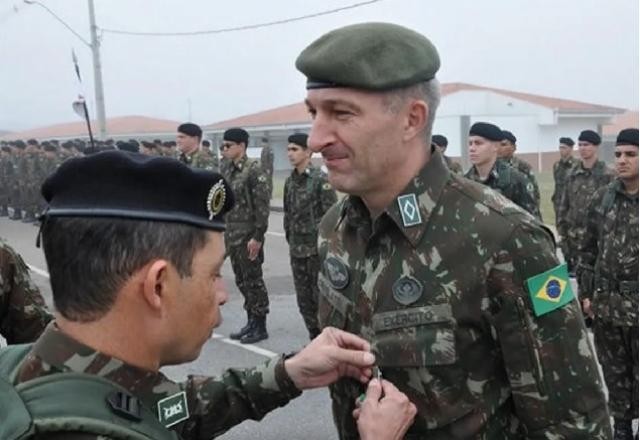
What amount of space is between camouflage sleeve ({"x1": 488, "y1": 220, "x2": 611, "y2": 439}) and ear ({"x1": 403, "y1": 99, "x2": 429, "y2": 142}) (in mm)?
342

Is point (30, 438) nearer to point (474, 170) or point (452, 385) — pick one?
point (452, 385)

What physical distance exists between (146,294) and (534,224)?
2.91ft

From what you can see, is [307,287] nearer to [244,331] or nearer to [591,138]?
[244,331]

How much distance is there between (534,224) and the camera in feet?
4.94

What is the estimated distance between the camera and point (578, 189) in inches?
327

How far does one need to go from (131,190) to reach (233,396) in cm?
69

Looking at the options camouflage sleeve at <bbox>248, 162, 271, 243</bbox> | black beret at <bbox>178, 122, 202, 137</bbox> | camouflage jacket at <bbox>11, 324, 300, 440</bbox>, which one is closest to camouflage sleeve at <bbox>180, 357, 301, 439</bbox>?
camouflage jacket at <bbox>11, 324, 300, 440</bbox>

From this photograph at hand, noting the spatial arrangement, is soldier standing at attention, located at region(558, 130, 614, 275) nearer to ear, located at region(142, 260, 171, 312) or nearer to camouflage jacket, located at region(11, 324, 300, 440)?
camouflage jacket, located at region(11, 324, 300, 440)

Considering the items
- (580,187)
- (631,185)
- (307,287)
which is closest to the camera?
(631,185)

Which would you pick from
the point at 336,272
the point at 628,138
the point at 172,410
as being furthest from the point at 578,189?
the point at 172,410

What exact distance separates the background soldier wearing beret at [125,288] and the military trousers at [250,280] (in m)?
4.85

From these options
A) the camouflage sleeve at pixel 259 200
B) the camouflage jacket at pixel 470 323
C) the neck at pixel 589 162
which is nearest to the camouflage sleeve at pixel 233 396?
the camouflage jacket at pixel 470 323

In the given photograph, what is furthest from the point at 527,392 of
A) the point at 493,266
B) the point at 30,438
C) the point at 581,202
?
the point at 581,202

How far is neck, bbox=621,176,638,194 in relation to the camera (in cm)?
393
